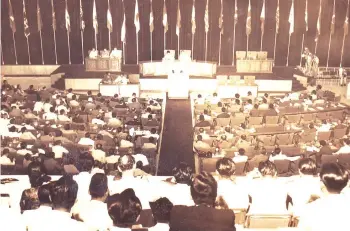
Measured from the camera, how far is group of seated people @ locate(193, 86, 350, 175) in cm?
934

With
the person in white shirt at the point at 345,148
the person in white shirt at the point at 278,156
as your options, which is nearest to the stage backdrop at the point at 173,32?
the person in white shirt at the point at 345,148

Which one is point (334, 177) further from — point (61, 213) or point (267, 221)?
point (61, 213)

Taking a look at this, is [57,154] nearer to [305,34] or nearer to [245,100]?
[245,100]

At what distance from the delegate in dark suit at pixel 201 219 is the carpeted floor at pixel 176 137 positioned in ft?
19.3

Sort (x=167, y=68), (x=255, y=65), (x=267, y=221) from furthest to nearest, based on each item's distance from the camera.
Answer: (x=255, y=65) < (x=167, y=68) < (x=267, y=221)

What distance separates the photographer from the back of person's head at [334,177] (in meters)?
3.59

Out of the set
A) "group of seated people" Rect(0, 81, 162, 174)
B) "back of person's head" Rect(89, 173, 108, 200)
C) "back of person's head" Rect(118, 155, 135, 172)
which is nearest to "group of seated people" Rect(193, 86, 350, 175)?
"group of seated people" Rect(0, 81, 162, 174)

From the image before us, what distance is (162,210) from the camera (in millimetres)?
4215

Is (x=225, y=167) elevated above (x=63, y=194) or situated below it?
above

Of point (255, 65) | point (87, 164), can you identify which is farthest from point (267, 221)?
point (255, 65)

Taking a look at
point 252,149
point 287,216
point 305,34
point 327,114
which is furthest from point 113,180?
point 305,34

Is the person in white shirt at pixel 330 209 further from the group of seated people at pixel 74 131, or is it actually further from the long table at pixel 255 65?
the long table at pixel 255 65

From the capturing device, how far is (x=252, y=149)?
948cm

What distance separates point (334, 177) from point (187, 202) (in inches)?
81.4
